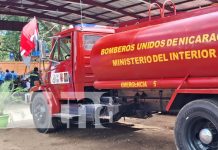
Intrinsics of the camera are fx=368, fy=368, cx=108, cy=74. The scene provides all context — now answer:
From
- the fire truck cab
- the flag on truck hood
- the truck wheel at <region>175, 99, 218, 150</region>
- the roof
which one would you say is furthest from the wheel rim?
the roof

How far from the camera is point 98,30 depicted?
805 cm

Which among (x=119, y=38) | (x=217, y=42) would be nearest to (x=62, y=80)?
(x=119, y=38)

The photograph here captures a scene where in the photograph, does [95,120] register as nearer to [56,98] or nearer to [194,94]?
[56,98]

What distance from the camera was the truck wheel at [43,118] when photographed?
8461 millimetres

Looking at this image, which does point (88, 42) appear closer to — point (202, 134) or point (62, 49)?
point (62, 49)

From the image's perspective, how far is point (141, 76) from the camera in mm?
6195

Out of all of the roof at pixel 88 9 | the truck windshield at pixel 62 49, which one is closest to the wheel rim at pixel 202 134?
the truck windshield at pixel 62 49

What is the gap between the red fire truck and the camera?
514 centimetres

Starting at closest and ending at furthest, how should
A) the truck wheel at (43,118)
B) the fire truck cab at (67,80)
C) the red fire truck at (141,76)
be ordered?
the red fire truck at (141,76) < the fire truck cab at (67,80) < the truck wheel at (43,118)

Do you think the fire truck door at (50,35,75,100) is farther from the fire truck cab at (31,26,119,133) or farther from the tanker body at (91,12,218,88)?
the tanker body at (91,12,218,88)

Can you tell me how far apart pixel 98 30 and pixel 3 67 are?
17.3 m

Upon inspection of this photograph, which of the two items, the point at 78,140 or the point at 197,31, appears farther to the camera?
the point at 78,140

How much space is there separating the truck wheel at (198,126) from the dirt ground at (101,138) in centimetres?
131

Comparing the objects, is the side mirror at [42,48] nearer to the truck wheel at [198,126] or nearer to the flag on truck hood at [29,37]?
the flag on truck hood at [29,37]
